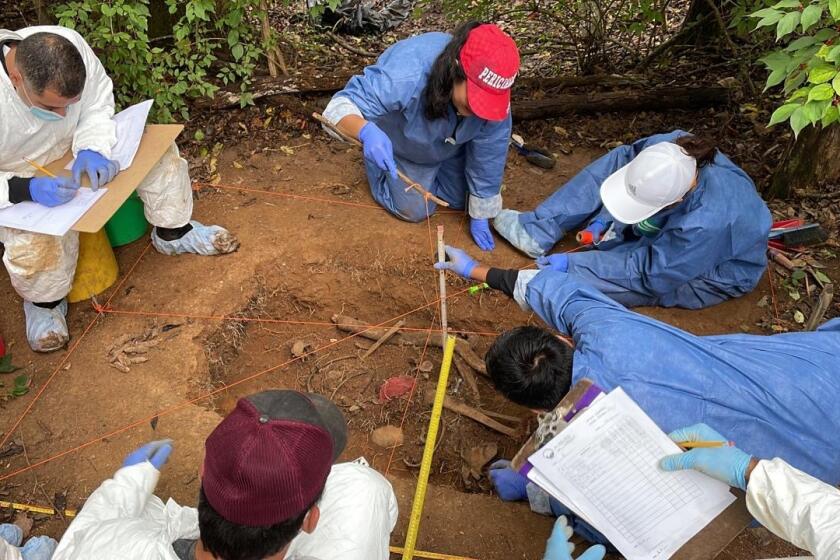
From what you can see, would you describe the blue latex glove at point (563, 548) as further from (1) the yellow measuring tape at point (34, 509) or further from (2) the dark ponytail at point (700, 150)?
(2) the dark ponytail at point (700, 150)

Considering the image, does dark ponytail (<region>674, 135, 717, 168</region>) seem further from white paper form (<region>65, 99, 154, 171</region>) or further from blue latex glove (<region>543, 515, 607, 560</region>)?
white paper form (<region>65, 99, 154, 171</region>)

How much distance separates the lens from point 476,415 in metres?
3.33

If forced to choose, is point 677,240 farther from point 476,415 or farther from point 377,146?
point 377,146

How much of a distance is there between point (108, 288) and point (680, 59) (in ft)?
18.1

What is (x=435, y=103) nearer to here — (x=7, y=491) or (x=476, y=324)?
(x=476, y=324)

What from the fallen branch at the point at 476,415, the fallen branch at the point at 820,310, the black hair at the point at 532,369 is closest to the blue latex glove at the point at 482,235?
the fallen branch at the point at 476,415

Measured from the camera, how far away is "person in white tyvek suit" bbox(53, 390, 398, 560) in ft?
4.84

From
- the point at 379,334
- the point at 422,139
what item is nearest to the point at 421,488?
the point at 379,334

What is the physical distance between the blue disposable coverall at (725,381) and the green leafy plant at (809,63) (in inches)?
39.7

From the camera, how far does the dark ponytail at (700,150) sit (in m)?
3.41

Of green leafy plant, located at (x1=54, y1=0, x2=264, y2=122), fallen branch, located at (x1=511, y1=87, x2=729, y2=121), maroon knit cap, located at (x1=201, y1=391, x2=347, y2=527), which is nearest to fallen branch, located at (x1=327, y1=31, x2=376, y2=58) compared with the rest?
green leafy plant, located at (x1=54, y1=0, x2=264, y2=122)

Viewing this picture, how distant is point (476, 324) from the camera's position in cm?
386

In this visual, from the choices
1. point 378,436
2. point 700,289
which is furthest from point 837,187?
point 378,436

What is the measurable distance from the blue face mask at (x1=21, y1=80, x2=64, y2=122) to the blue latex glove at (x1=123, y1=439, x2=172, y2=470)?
1.75m
